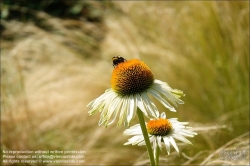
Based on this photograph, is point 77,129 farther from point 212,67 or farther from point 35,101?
point 212,67

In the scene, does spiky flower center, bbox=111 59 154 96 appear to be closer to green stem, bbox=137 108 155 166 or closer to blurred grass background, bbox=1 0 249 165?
green stem, bbox=137 108 155 166

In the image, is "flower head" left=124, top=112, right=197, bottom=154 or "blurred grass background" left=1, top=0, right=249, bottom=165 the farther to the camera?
"blurred grass background" left=1, top=0, right=249, bottom=165

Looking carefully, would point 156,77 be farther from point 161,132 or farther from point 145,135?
point 145,135

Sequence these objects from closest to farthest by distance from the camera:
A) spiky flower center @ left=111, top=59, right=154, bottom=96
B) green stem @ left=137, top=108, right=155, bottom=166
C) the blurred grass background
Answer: green stem @ left=137, top=108, right=155, bottom=166 < spiky flower center @ left=111, top=59, right=154, bottom=96 < the blurred grass background

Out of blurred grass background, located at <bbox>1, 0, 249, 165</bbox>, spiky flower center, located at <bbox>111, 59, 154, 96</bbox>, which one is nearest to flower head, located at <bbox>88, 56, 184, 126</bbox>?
spiky flower center, located at <bbox>111, 59, 154, 96</bbox>

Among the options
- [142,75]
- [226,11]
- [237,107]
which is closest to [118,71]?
[142,75]

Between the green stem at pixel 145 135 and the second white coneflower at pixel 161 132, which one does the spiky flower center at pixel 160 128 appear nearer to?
the second white coneflower at pixel 161 132
